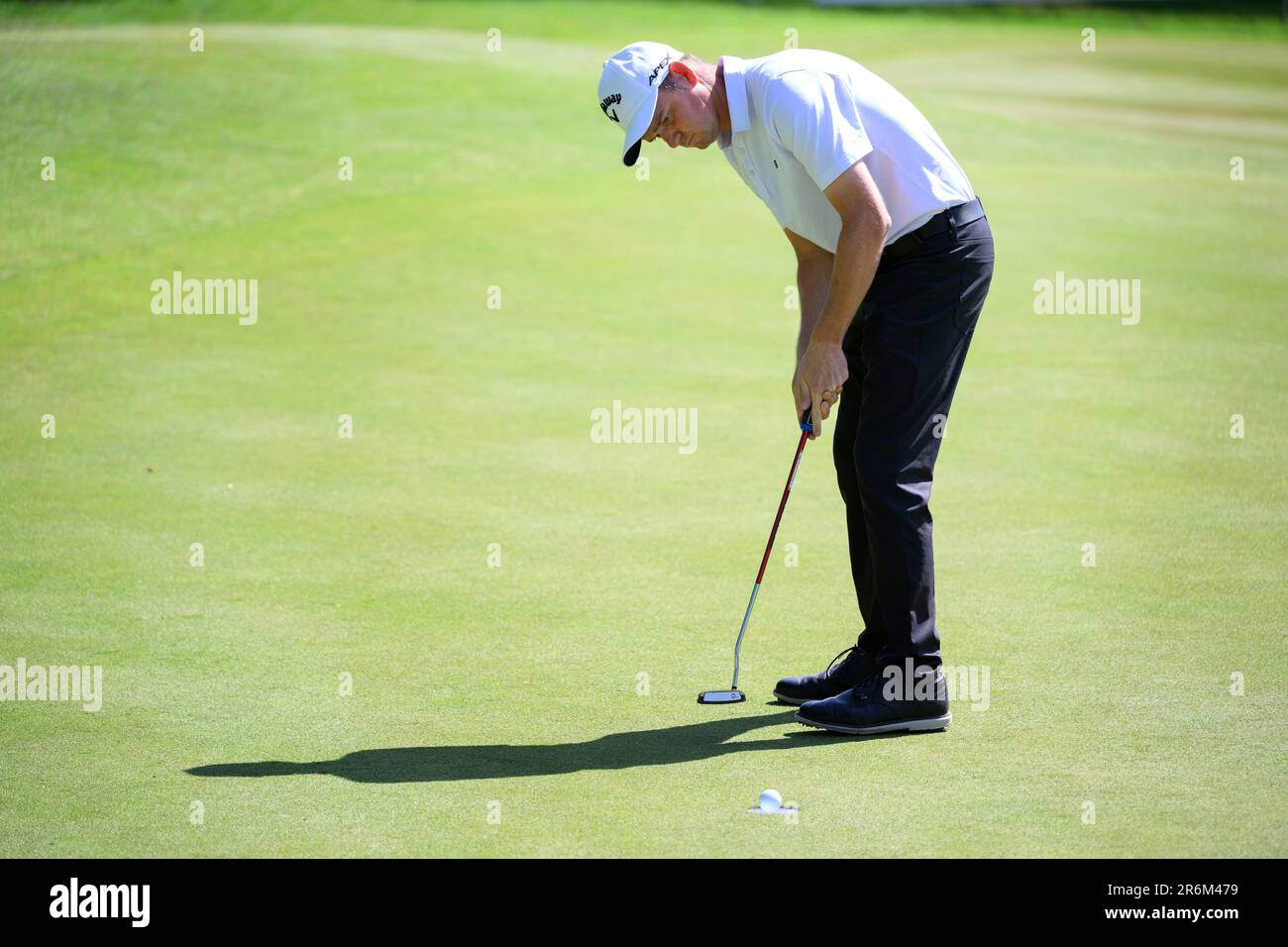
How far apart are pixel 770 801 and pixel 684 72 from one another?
2192 mm

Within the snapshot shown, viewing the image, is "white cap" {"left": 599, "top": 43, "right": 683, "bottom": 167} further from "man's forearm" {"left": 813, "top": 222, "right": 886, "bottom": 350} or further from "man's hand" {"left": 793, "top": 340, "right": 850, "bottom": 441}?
"man's hand" {"left": 793, "top": 340, "right": 850, "bottom": 441}

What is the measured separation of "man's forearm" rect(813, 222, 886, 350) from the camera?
457 centimetres

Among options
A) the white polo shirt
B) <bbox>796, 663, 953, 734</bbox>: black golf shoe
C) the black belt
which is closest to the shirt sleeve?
the white polo shirt

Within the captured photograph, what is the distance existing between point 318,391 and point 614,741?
17.2ft

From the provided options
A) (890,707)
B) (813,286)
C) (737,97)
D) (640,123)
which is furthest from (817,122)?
(890,707)

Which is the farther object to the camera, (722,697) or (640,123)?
(722,697)

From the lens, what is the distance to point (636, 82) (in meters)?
4.73

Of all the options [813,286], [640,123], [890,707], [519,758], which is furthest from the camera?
[813,286]

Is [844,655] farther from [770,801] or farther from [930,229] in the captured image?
[930,229]

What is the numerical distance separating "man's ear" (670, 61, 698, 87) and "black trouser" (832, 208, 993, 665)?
807 mm

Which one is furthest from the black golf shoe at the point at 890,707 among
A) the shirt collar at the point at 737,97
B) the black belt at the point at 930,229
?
the shirt collar at the point at 737,97

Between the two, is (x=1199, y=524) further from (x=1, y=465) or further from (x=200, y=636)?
(x=1, y=465)

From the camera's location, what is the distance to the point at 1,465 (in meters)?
8.16
